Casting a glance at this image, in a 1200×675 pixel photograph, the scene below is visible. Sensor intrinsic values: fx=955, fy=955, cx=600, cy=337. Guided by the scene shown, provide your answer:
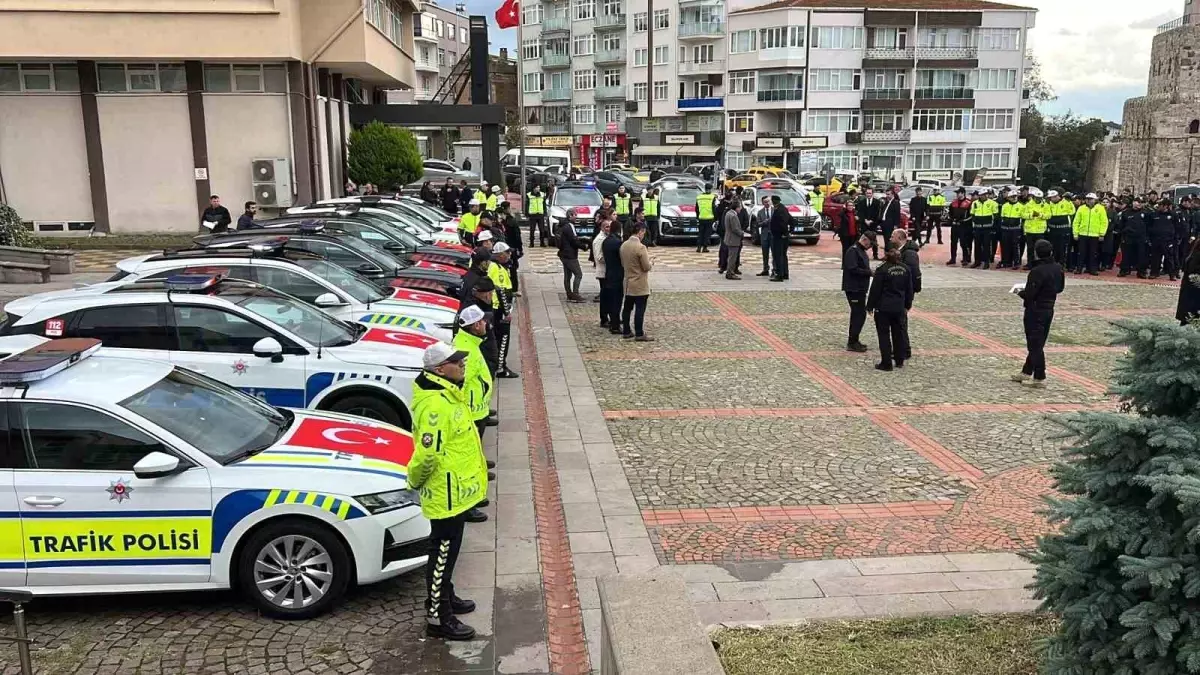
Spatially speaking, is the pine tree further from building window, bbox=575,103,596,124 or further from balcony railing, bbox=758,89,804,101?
building window, bbox=575,103,596,124

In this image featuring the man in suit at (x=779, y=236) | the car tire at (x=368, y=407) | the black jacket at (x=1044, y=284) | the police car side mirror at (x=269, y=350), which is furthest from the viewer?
the man in suit at (x=779, y=236)

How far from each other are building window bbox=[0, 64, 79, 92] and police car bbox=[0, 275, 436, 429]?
1930cm

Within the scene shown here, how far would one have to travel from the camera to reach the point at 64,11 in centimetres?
2286

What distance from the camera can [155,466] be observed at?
5492 mm

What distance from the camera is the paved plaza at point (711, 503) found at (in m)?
5.79

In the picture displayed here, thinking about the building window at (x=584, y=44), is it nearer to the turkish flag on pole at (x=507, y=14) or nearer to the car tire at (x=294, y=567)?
the turkish flag on pole at (x=507, y=14)

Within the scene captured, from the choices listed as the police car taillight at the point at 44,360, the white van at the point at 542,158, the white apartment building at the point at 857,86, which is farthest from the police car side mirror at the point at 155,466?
the white apartment building at the point at 857,86

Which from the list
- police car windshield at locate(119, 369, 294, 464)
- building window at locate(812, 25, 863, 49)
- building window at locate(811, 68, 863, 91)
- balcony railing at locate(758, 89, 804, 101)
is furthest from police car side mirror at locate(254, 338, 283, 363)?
building window at locate(812, 25, 863, 49)

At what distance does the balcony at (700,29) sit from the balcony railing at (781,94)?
7.91 meters

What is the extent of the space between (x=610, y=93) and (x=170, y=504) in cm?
8227

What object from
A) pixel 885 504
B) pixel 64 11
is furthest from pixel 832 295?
pixel 64 11

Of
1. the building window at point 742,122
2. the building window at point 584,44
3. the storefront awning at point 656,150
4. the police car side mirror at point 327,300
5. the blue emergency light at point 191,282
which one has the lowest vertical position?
the police car side mirror at point 327,300

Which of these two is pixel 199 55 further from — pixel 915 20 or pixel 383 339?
pixel 915 20

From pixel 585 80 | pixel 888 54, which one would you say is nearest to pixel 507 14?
pixel 888 54
